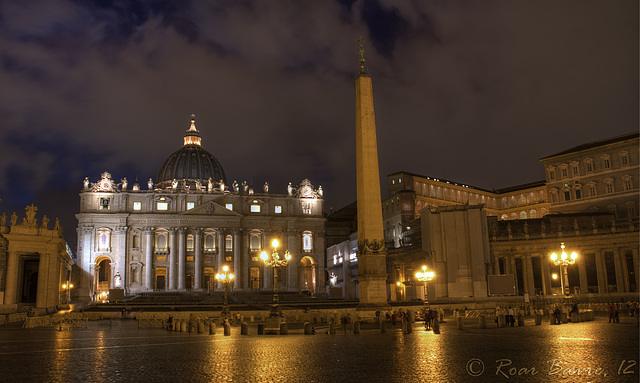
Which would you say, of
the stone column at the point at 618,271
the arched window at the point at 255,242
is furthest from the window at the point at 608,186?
the arched window at the point at 255,242

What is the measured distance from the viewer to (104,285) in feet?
306

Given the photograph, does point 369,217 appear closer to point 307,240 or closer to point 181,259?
point 181,259

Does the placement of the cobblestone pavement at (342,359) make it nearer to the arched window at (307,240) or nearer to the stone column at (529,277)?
the stone column at (529,277)

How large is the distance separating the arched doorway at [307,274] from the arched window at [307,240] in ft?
5.67

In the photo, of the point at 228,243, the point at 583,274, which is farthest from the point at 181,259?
the point at 583,274

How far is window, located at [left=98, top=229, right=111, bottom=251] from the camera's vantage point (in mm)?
81438

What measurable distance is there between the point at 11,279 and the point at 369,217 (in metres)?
26.2

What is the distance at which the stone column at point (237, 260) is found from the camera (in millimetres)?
83875

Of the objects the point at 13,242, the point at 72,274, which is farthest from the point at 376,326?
the point at 72,274

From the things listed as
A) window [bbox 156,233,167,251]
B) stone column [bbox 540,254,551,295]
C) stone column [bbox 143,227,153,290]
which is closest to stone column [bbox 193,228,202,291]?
window [bbox 156,233,167,251]

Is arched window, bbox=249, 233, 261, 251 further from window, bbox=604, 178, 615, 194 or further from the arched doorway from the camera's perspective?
window, bbox=604, 178, 615, 194

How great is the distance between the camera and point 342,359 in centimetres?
1443

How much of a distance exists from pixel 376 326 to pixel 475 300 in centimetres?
1835

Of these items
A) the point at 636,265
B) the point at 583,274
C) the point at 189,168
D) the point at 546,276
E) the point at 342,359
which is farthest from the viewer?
the point at 189,168
